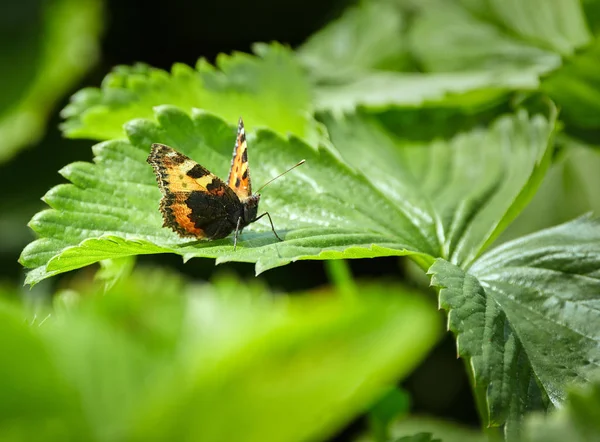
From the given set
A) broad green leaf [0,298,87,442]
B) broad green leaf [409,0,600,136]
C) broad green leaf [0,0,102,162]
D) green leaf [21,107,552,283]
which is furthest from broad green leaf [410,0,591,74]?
broad green leaf [0,298,87,442]

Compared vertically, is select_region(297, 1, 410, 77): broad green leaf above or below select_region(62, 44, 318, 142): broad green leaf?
above

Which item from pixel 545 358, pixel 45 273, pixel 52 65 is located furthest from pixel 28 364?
pixel 52 65

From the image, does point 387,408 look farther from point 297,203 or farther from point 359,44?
point 359,44

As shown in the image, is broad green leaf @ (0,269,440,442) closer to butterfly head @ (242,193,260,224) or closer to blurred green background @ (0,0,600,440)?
butterfly head @ (242,193,260,224)

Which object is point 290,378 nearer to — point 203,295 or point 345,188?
point 203,295

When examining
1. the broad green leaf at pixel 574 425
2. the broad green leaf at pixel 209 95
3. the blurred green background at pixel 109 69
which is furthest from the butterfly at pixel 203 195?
the blurred green background at pixel 109 69

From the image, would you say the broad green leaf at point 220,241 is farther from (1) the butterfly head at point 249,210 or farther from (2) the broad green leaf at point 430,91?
(2) the broad green leaf at point 430,91

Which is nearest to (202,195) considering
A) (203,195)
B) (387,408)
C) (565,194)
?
(203,195)
